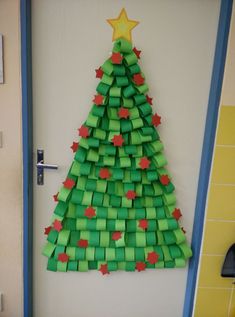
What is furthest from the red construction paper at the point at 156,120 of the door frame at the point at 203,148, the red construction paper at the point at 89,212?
the red construction paper at the point at 89,212

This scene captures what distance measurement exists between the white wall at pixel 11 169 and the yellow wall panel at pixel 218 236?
3.34 ft

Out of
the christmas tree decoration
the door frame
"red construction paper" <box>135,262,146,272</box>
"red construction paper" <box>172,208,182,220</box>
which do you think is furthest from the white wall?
"red construction paper" <box>172,208,182,220</box>

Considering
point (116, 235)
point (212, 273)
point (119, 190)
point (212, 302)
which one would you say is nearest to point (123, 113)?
point (119, 190)

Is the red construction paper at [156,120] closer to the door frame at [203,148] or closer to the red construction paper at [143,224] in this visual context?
the door frame at [203,148]

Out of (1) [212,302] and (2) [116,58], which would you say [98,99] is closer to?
(2) [116,58]

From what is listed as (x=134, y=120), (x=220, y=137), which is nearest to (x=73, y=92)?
(x=134, y=120)

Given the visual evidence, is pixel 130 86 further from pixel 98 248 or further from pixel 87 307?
pixel 87 307

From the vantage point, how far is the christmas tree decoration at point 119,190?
1181 millimetres

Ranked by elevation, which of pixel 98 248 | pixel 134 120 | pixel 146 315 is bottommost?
pixel 146 315

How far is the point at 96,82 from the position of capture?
4.07 feet

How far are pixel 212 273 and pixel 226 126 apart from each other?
809mm

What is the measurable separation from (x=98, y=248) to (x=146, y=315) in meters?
0.59

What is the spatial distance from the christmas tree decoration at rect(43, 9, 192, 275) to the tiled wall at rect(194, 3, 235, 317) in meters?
0.15

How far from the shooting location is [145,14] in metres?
1.18
